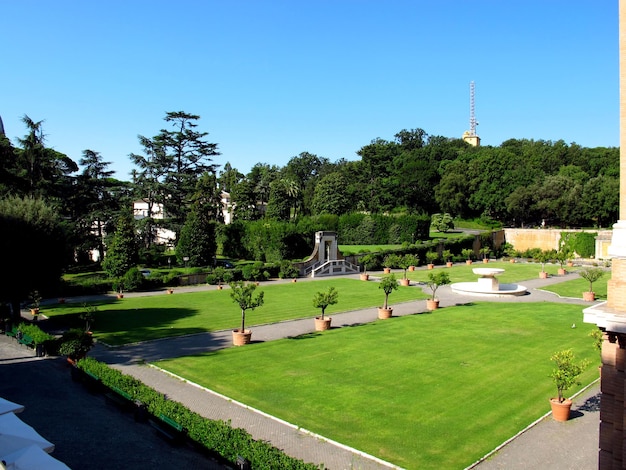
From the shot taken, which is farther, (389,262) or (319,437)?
(389,262)

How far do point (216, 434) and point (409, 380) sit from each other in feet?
25.9

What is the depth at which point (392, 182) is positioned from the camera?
88.3 metres

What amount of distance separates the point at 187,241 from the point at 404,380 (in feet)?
116

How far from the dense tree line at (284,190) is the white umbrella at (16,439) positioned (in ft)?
56.8

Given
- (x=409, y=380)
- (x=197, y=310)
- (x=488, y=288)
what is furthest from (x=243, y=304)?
(x=488, y=288)

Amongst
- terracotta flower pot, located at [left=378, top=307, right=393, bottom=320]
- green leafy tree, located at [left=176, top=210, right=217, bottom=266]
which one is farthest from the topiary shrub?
terracotta flower pot, located at [left=378, top=307, right=393, bottom=320]

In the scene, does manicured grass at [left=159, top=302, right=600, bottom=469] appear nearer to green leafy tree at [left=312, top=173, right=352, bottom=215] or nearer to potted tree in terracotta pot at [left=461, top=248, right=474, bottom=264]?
potted tree in terracotta pot at [left=461, top=248, right=474, bottom=264]

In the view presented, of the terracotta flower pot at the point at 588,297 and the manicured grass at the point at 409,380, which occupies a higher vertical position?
the terracotta flower pot at the point at 588,297

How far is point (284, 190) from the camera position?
80.2 meters

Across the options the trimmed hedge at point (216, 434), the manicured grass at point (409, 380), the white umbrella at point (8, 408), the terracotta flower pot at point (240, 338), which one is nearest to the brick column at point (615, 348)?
the manicured grass at point (409, 380)

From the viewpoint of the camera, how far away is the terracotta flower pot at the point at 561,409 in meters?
14.1

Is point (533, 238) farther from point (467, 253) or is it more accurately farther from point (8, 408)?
point (8, 408)

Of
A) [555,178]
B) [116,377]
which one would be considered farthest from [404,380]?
[555,178]

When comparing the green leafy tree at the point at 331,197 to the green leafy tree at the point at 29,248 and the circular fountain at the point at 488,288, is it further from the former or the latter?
the green leafy tree at the point at 29,248
